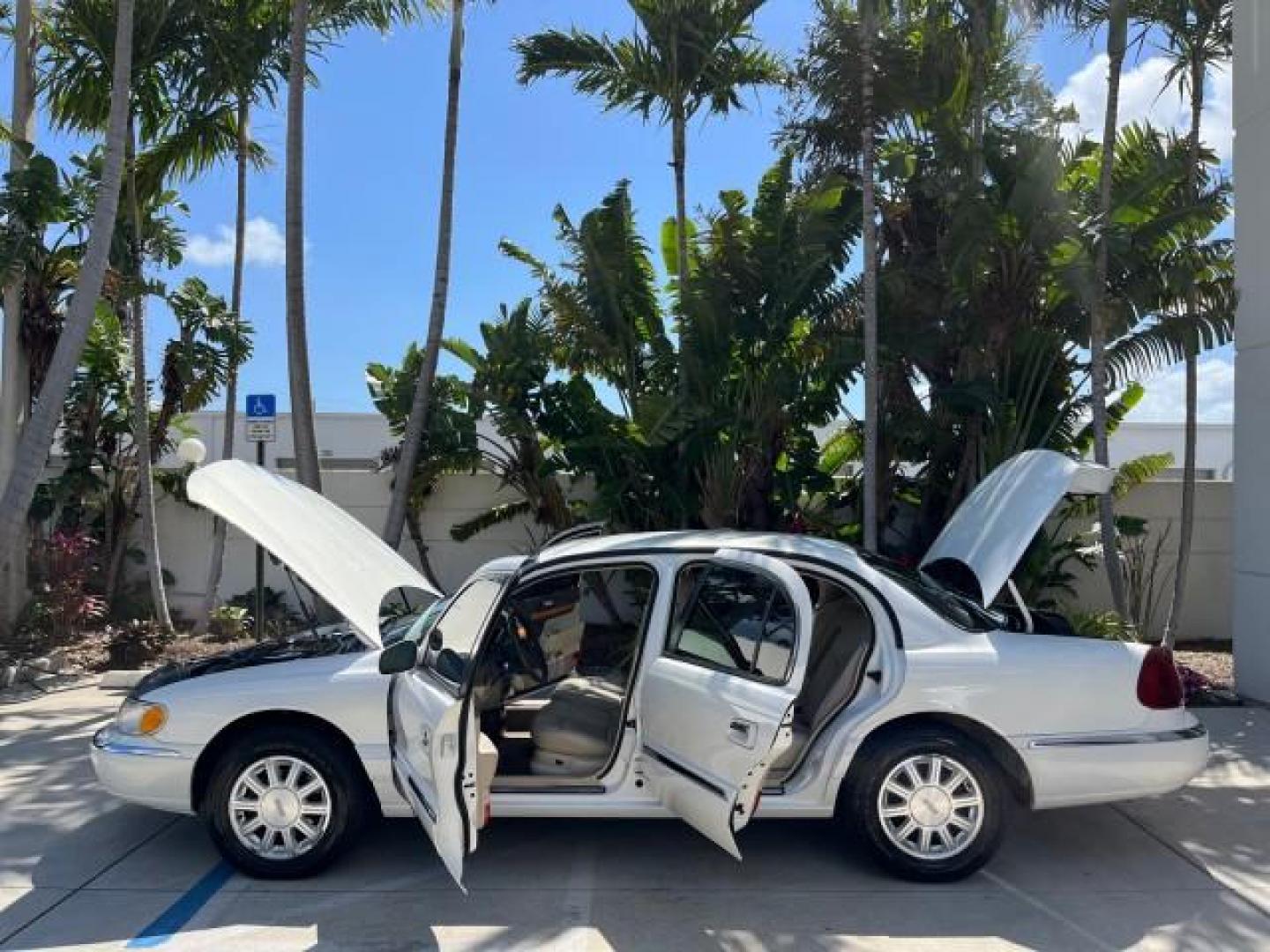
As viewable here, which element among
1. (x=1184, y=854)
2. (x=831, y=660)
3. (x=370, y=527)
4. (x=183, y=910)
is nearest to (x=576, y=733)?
(x=831, y=660)

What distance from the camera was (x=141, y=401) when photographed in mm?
11742

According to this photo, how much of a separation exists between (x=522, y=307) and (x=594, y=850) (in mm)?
7915

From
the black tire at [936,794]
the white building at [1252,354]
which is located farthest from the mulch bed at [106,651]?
the white building at [1252,354]

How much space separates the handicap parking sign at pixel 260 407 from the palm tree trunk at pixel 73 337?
162cm

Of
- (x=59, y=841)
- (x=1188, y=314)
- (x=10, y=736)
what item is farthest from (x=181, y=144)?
(x=1188, y=314)

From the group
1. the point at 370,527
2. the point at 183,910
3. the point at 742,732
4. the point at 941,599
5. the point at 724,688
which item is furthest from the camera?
the point at 370,527

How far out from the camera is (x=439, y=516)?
512 inches

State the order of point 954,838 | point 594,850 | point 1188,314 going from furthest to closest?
point 1188,314
point 594,850
point 954,838

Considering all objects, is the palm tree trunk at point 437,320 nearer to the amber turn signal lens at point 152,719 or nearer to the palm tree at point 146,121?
the palm tree at point 146,121

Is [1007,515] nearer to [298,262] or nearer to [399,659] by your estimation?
[399,659]

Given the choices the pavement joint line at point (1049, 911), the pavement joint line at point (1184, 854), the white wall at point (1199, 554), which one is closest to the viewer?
the pavement joint line at point (1049, 911)

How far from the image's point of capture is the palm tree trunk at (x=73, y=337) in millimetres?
9828

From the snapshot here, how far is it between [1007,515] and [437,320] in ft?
25.0

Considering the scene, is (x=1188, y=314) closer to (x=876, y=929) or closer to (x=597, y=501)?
(x=597, y=501)
